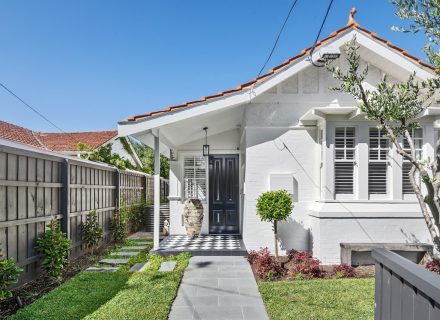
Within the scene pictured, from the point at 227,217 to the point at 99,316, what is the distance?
7180 millimetres

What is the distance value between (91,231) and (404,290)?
7.68 metres

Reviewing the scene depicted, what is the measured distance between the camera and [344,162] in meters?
8.12

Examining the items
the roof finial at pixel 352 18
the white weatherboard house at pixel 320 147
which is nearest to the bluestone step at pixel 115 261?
the white weatherboard house at pixel 320 147

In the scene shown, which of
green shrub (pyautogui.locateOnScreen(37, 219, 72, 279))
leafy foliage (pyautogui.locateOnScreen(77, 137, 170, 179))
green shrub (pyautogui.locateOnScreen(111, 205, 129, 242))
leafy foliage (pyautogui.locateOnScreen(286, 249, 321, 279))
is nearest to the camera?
green shrub (pyautogui.locateOnScreen(37, 219, 72, 279))

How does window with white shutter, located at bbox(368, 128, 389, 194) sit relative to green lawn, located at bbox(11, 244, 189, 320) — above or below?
above

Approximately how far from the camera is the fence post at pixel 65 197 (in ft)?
24.0

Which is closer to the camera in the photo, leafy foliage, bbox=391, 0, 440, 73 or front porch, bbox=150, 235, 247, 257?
leafy foliage, bbox=391, 0, 440, 73

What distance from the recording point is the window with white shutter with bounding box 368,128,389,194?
26.6ft

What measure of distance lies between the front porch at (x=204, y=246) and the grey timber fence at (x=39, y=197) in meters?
2.02

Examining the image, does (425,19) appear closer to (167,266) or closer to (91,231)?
(167,266)

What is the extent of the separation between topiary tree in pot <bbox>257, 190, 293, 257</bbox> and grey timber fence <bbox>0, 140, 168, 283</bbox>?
13.7ft

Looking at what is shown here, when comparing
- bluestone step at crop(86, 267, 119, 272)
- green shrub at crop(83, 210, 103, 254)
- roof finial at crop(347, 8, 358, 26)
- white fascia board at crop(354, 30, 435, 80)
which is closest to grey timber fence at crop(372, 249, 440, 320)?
bluestone step at crop(86, 267, 119, 272)

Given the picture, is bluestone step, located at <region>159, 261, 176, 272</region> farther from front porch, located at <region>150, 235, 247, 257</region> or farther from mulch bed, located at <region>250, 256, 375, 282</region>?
mulch bed, located at <region>250, 256, 375, 282</region>

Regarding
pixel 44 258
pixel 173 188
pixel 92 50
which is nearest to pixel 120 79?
pixel 92 50
